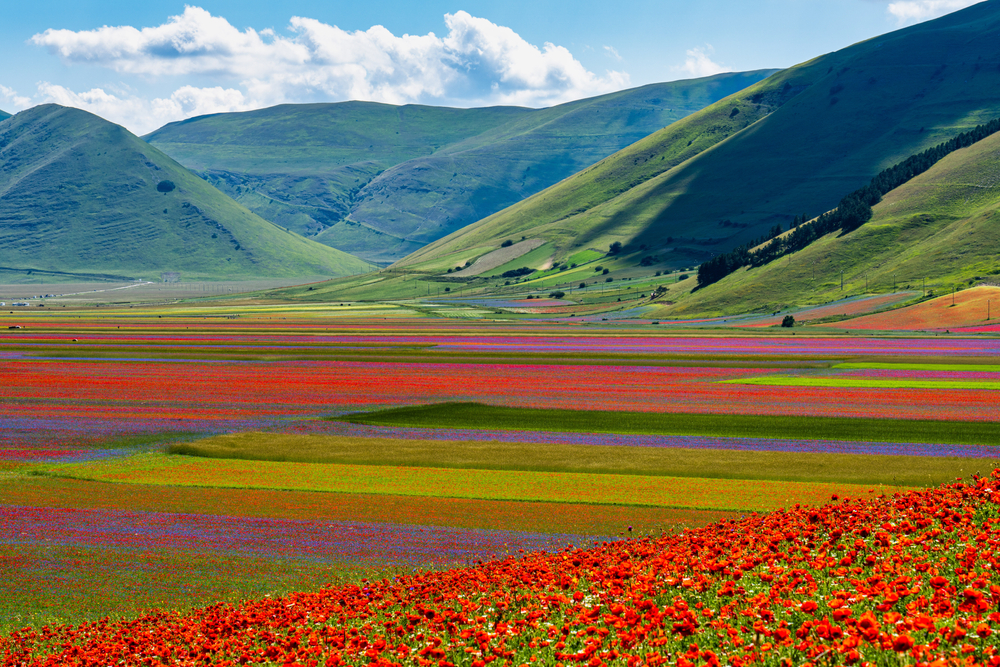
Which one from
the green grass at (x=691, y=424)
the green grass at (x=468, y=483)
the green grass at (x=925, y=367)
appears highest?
the green grass at (x=468, y=483)

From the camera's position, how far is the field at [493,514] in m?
13.1

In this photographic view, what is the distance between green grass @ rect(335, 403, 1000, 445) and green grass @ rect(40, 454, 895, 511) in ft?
40.5

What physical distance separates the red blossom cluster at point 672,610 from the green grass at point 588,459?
13262mm

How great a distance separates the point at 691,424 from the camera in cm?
4884

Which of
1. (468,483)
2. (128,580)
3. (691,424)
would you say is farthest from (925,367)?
(128,580)

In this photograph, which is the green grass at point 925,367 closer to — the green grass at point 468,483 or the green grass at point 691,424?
the green grass at point 691,424

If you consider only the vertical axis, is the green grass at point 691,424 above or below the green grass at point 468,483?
below

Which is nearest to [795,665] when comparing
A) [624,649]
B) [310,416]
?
[624,649]

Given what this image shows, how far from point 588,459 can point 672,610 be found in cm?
2552

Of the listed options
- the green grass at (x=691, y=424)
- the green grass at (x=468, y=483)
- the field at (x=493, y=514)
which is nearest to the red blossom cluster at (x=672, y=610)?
the field at (x=493, y=514)

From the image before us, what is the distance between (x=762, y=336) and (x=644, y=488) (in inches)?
4194

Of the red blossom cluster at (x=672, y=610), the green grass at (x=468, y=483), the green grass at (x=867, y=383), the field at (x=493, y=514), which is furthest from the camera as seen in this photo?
the green grass at (x=867, y=383)

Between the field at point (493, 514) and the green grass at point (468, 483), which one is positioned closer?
the field at point (493, 514)

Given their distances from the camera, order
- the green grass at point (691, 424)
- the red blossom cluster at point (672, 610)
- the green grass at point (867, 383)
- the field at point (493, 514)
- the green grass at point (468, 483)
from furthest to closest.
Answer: the green grass at point (867, 383)
the green grass at point (691, 424)
the green grass at point (468, 483)
the field at point (493, 514)
the red blossom cluster at point (672, 610)
